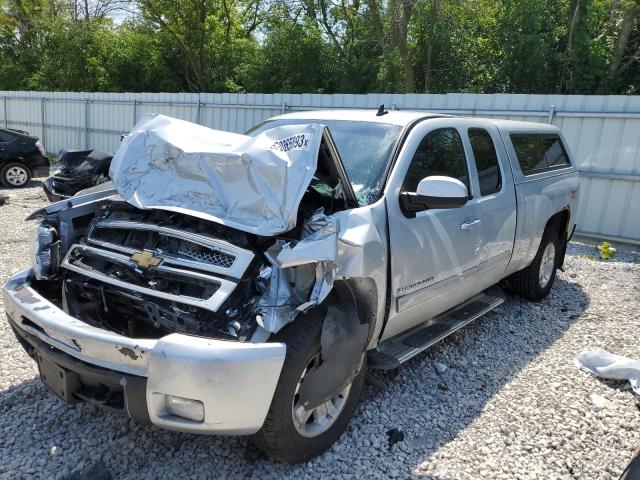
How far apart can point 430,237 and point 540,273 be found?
267 cm

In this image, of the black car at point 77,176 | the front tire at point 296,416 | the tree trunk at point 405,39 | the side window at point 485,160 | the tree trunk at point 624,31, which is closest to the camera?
the front tire at point 296,416

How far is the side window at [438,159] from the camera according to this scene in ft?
11.6

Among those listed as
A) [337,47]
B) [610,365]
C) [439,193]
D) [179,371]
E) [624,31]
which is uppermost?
[624,31]

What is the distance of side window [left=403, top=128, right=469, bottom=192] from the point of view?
11.6 feet

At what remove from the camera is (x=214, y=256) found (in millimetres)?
2744

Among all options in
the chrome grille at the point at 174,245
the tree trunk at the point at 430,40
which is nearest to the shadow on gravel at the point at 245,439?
the chrome grille at the point at 174,245

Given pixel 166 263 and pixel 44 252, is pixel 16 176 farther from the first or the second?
pixel 166 263

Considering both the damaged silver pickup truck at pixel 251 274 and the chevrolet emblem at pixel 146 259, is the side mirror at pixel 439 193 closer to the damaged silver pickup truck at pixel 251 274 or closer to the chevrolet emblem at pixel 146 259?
the damaged silver pickup truck at pixel 251 274

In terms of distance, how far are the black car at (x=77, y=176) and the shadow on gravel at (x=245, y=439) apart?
562 cm

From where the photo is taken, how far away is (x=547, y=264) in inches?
227

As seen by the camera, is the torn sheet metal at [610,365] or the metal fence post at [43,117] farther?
the metal fence post at [43,117]

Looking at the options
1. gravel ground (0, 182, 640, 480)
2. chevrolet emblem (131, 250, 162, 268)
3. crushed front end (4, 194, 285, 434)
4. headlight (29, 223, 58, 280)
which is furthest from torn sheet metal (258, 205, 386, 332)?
headlight (29, 223, 58, 280)

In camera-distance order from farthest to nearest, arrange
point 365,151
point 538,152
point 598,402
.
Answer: point 538,152, point 598,402, point 365,151

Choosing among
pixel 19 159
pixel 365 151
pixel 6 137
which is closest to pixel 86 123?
pixel 6 137
